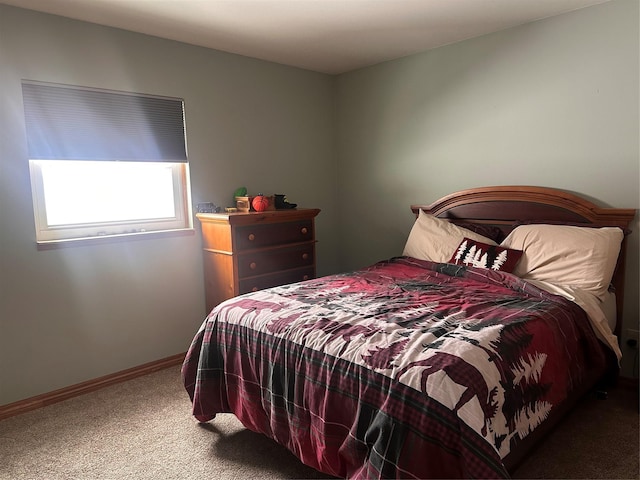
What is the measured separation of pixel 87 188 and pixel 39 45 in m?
0.88

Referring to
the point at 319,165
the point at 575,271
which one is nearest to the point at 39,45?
the point at 319,165

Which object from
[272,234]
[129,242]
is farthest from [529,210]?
[129,242]

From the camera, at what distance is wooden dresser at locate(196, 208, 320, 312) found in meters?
3.15

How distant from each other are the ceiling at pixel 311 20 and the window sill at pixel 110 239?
1357 mm

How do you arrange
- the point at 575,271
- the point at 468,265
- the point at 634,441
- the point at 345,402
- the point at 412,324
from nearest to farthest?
1. the point at 345,402
2. the point at 412,324
3. the point at 634,441
4. the point at 575,271
5. the point at 468,265

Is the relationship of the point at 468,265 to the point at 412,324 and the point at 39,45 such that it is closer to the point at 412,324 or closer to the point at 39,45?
the point at 412,324

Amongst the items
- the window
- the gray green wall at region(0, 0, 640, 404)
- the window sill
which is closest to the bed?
the gray green wall at region(0, 0, 640, 404)

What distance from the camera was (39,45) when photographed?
2650mm

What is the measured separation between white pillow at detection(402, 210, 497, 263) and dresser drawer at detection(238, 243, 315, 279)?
78 cm

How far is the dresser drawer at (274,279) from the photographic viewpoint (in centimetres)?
321

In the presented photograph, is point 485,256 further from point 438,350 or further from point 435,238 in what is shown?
point 438,350

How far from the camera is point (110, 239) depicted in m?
2.98

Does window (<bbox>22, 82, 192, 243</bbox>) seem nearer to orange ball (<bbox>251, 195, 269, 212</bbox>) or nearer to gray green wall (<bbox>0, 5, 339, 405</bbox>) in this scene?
gray green wall (<bbox>0, 5, 339, 405</bbox>)

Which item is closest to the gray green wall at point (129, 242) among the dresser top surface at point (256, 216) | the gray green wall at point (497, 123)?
the dresser top surface at point (256, 216)
